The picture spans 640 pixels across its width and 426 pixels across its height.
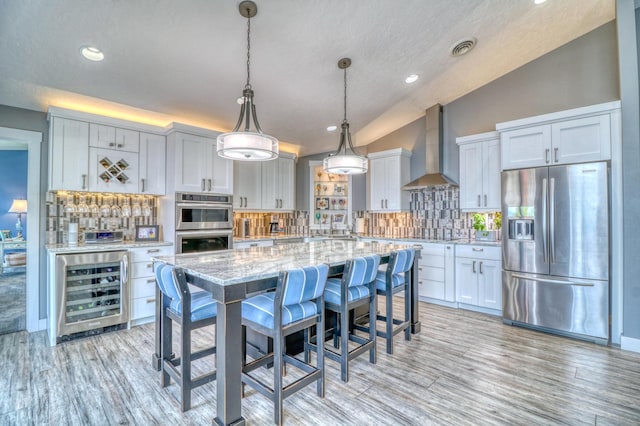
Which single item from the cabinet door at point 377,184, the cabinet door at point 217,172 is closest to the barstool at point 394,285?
the cabinet door at point 377,184

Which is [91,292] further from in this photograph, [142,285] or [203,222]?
[203,222]

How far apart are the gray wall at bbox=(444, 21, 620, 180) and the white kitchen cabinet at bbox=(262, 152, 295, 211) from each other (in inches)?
108

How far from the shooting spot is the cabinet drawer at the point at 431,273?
450 cm

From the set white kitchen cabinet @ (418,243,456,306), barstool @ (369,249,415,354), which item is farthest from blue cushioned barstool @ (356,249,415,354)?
white kitchen cabinet @ (418,243,456,306)

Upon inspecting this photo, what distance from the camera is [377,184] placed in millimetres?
5590

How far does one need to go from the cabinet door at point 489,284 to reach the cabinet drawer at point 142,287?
4.23 metres

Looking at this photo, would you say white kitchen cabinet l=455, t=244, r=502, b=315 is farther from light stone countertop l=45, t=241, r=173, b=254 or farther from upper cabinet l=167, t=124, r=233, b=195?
light stone countertop l=45, t=241, r=173, b=254

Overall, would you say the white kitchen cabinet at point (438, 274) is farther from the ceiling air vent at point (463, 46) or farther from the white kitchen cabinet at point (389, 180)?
the ceiling air vent at point (463, 46)

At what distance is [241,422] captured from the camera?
6.00 feet

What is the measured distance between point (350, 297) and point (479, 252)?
8.15 ft

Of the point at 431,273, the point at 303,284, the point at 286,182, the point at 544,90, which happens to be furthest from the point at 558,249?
the point at 286,182

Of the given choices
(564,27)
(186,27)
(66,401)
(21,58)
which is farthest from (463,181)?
(21,58)

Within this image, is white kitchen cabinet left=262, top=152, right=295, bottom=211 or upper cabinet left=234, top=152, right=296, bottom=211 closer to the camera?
upper cabinet left=234, top=152, right=296, bottom=211

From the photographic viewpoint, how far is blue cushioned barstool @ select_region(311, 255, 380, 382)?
2.38 metres
